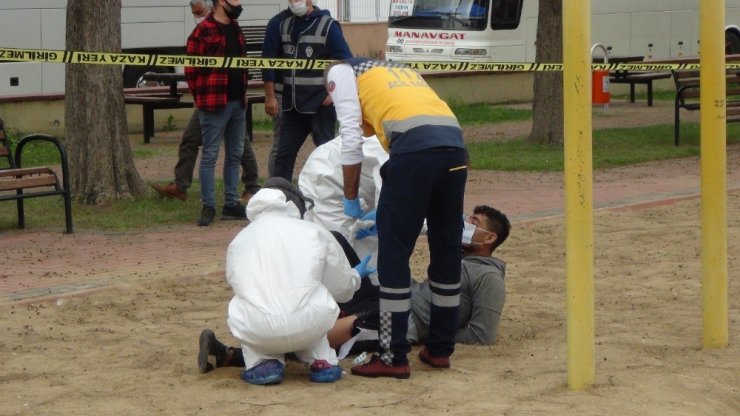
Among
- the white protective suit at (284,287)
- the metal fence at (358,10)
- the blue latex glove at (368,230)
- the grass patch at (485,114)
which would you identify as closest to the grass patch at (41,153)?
the grass patch at (485,114)

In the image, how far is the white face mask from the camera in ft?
34.5

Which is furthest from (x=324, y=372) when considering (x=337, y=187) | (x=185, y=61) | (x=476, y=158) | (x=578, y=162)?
(x=476, y=158)

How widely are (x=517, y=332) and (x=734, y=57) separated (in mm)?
17990

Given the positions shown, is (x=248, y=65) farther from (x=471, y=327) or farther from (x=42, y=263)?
(x=471, y=327)

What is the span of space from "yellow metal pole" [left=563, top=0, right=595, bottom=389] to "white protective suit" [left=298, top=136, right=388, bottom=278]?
1476mm

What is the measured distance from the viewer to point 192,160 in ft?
36.6

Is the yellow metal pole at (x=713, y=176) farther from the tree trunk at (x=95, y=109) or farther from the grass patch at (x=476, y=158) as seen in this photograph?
the tree trunk at (x=95, y=109)

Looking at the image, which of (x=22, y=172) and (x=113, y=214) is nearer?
(x=22, y=172)

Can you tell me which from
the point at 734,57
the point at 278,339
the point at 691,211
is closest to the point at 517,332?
the point at 278,339

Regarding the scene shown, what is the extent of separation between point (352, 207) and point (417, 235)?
2.11ft

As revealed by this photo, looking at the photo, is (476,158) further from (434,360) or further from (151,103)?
(434,360)

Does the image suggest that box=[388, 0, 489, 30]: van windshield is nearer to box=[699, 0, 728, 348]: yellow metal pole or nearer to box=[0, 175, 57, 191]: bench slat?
box=[0, 175, 57, 191]: bench slat

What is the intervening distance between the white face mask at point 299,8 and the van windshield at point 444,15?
1242 cm

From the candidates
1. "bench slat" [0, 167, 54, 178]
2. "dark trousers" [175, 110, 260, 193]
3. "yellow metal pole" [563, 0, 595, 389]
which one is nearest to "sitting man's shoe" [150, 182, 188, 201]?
"dark trousers" [175, 110, 260, 193]
